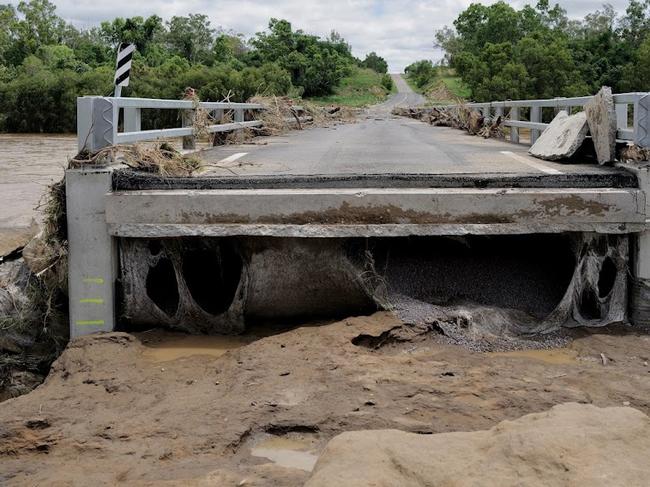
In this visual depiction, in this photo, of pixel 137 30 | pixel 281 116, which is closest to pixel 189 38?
pixel 137 30

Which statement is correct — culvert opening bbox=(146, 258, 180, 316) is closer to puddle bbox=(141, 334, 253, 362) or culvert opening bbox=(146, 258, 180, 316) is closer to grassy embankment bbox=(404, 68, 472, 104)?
puddle bbox=(141, 334, 253, 362)

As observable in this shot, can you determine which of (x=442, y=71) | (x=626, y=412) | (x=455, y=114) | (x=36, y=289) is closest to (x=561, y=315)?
(x=626, y=412)

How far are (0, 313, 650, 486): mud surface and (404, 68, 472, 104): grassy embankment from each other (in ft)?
200

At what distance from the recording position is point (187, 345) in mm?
6484

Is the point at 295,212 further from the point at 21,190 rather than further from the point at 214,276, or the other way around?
the point at 21,190

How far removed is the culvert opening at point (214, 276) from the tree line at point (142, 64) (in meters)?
40.8

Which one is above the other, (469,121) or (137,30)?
(137,30)

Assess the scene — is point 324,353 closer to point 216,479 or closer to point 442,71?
point 216,479

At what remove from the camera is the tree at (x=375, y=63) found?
169375mm

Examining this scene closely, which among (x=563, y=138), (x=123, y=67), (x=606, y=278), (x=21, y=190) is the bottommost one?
(x=606, y=278)

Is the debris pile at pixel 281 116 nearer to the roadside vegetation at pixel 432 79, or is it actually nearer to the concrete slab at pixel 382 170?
the concrete slab at pixel 382 170

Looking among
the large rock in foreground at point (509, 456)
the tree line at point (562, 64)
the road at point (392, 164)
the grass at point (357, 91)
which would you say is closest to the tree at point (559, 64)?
the tree line at point (562, 64)

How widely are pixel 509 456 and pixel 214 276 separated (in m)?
4.73

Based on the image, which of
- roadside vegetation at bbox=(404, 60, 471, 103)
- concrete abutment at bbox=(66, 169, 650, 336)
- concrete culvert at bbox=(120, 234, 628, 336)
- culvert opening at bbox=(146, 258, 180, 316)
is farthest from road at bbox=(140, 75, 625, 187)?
roadside vegetation at bbox=(404, 60, 471, 103)
